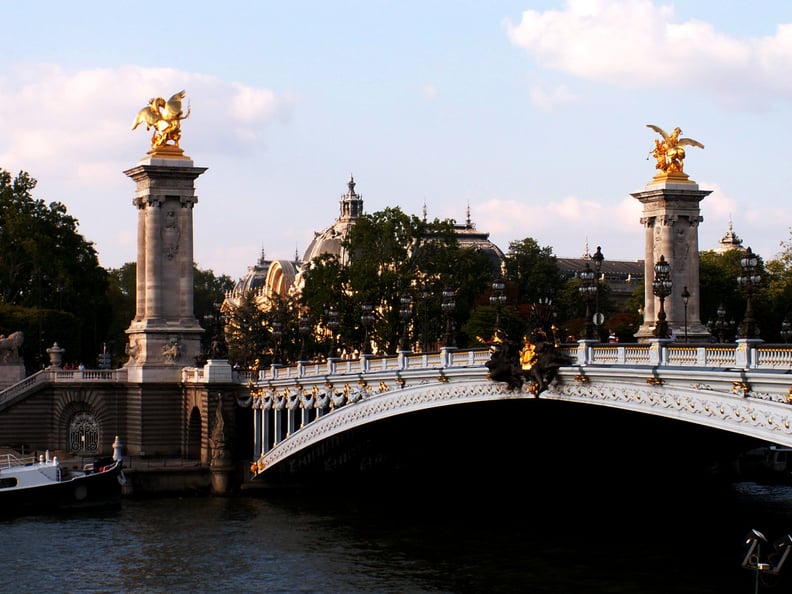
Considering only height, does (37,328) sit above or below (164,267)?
below

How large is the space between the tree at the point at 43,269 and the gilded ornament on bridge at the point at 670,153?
29.0 m

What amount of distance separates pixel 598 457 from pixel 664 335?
62.5 feet

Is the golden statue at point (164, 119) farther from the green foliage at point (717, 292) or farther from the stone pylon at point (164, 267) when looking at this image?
the green foliage at point (717, 292)

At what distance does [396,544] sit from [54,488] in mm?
13106

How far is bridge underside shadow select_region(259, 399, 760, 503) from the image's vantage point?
48.5 m

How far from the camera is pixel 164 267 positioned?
63.9 m

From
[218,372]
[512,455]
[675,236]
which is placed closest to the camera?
[512,455]

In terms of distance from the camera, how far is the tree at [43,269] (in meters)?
78.1

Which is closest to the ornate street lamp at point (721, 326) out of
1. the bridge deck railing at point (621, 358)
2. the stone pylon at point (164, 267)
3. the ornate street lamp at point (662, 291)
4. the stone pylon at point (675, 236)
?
the stone pylon at point (675, 236)

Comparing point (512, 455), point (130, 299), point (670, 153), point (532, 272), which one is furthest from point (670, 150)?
point (130, 299)

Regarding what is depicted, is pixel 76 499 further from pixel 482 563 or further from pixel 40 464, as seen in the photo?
pixel 482 563

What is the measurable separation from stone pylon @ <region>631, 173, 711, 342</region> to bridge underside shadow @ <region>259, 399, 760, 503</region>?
627cm

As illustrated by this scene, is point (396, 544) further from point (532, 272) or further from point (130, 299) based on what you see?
point (130, 299)

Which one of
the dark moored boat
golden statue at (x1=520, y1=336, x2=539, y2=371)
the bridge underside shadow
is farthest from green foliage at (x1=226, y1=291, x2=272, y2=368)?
golden statue at (x1=520, y1=336, x2=539, y2=371)
